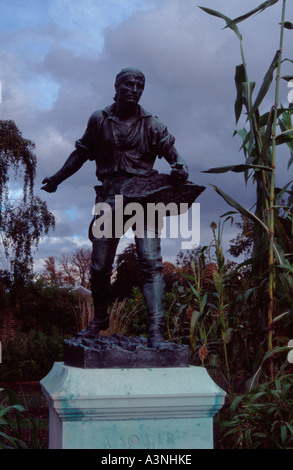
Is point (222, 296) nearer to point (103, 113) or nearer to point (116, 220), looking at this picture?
point (116, 220)

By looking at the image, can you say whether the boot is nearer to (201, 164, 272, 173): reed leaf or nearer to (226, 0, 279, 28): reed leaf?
(201, 164, 272, 173): reed leaf

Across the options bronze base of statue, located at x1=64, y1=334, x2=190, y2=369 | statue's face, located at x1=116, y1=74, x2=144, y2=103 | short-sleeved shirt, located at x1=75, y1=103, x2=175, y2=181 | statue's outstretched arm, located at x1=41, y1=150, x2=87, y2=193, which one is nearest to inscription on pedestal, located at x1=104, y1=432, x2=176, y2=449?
bronze base of statue, located at x1=64, y1=334, x2=190, y2=369

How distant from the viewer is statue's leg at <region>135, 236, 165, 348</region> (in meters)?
3.69

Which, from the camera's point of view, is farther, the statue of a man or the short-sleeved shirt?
the short-sleeved shirt

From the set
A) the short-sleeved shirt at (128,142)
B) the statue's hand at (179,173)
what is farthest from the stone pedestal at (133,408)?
the short-sleeved shirt at (128,142)

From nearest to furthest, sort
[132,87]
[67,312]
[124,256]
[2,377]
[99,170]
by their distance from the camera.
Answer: [132,87] → [99,170] → [2,377] → [67,312] → [124,256]

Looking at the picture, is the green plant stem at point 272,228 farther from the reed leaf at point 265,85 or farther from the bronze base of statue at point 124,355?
the bronze base of statue at point 124,355

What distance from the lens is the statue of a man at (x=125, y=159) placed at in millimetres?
3746

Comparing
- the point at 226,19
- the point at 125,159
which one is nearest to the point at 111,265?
the point at 125,159

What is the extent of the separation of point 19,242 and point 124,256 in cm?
394

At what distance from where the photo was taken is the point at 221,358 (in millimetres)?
5090

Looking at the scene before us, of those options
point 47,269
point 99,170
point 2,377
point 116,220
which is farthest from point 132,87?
point 47,269

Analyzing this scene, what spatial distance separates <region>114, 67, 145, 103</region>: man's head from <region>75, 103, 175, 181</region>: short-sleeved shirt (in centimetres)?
21

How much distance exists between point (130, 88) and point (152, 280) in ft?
4.35
